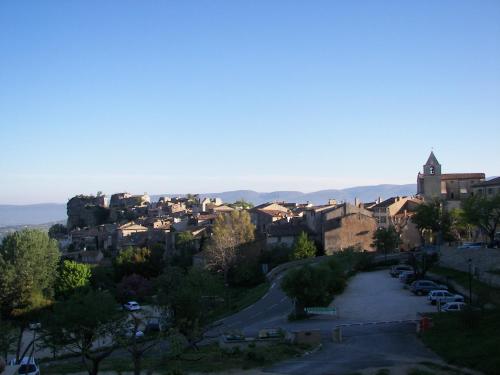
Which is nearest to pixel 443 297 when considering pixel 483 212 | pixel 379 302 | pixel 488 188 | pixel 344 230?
pixel 379 302

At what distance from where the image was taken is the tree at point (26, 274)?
48.8 m

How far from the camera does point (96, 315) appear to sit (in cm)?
3095

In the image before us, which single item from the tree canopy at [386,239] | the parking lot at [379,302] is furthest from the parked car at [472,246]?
the tree canopy at [386,239]

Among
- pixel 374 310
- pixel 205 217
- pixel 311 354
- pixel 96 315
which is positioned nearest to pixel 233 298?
pixel 374 310

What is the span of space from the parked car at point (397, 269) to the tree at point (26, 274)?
29105 millimetres

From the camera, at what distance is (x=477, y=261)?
40625mm

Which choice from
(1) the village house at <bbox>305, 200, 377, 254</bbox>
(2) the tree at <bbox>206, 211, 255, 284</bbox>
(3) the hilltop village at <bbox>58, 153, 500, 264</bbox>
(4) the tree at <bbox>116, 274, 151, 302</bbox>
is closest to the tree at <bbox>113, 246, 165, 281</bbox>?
(3) the hilltop village at <bbox>58, 153, 500, 264</bbox>

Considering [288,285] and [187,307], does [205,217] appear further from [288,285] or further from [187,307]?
[187,307]

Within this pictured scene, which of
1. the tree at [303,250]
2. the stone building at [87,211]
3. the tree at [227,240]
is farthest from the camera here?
the stone building at [87,211]

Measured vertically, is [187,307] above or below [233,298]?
above

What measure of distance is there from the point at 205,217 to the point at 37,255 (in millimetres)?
40750

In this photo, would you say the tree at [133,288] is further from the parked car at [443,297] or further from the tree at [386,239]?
the parked car at [443,297]

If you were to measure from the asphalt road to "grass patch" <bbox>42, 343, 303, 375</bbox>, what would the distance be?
1.08m

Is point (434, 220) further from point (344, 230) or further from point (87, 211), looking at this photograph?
point (87, 211)
